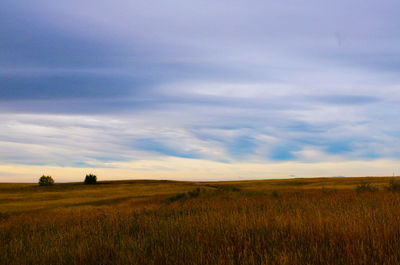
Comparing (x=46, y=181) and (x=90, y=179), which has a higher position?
(x=90, y=179)

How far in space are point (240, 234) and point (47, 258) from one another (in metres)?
3.60

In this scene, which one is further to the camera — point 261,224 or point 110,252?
point 261,224

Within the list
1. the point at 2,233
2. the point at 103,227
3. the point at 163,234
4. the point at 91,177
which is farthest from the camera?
the point at 91,177

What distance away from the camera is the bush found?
1586 inches

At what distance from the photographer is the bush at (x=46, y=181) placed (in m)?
40.3

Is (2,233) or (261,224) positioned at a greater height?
(261,224)

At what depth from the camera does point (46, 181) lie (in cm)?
4034

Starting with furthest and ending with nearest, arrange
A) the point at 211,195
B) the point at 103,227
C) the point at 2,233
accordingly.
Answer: the point at 211,195 < the point at 2,233 < the point at 103,227

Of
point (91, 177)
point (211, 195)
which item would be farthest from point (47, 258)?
point (91, 177)

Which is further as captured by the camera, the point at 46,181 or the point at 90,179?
the point at 90,179

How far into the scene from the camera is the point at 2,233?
33.6 ft

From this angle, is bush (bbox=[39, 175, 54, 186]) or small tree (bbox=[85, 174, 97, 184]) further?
small tree (bbox=[85, 174, 97, 184])

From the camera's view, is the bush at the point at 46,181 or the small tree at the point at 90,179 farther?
the small tree at the point at 90,179

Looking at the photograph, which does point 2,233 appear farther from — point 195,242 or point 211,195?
point 211,195
